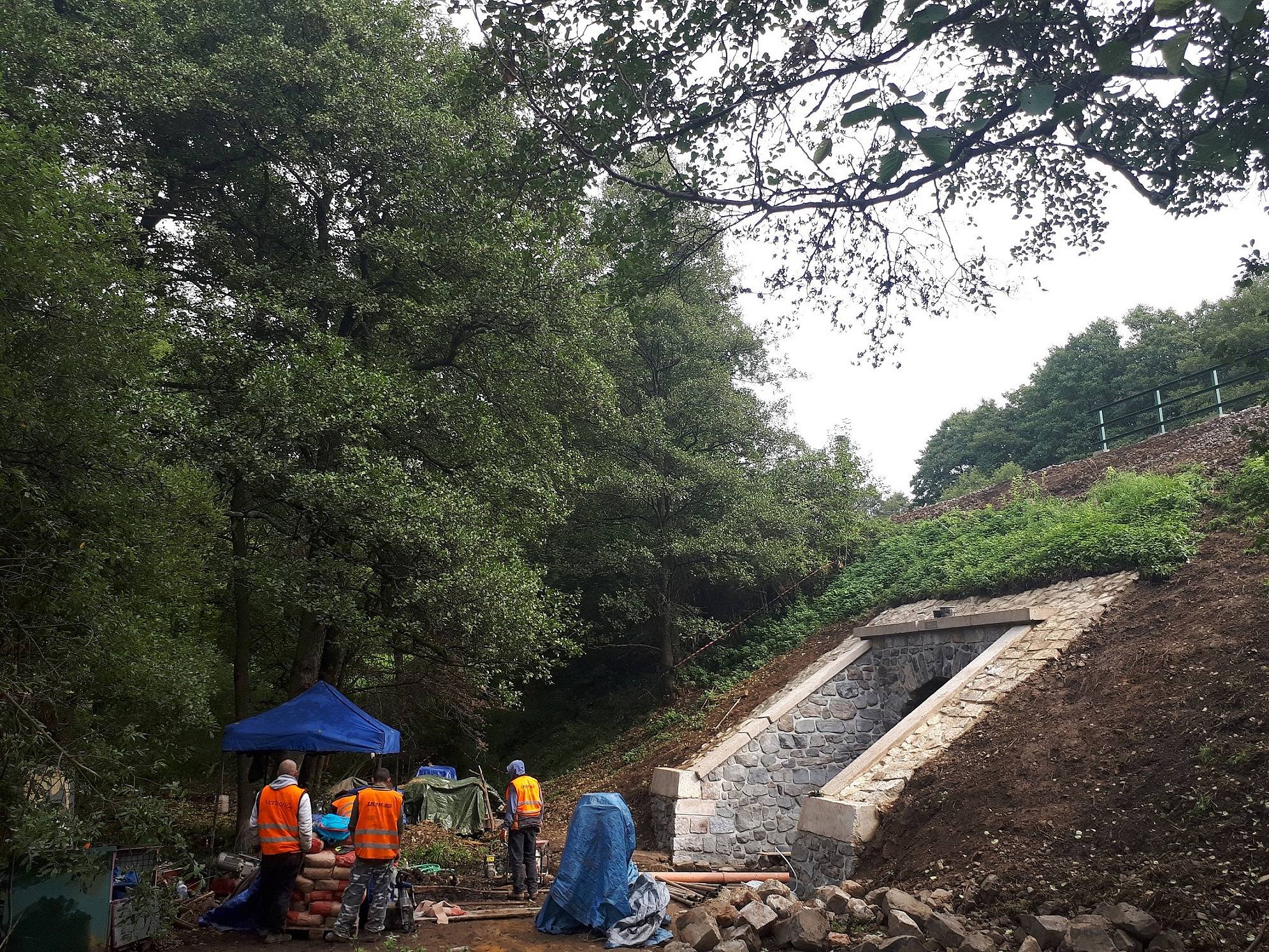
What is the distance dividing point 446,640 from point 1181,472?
1123 centimetres

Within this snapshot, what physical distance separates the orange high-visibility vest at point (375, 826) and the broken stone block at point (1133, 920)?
17.6 feet

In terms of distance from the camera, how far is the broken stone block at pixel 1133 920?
5.12m

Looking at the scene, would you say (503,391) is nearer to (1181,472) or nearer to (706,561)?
(706,561)

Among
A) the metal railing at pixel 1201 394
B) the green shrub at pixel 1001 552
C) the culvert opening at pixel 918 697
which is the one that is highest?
the metal railing at pixel 1201 394

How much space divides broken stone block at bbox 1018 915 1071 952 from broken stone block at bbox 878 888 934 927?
2.16ft

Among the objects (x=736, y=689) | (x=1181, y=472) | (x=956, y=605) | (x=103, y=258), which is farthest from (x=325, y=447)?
(x=1181, y=472)

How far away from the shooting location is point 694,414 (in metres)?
17.5

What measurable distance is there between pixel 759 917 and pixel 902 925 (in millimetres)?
1234

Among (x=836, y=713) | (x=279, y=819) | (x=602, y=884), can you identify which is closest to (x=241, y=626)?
(x=279, y=819)

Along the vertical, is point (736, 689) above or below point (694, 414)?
below

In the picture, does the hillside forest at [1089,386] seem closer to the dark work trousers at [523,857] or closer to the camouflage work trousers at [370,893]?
the dark work trousers at [523,857]

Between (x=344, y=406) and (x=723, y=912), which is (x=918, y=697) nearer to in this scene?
(x=723, y=912)

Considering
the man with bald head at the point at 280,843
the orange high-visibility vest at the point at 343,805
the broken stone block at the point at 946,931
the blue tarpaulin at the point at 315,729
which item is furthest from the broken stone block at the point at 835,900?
the blue tarpaulin at the point at 315,729

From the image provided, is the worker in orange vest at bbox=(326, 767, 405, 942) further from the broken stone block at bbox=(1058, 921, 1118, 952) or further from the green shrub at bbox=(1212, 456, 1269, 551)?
the green shrub at bbox=(1212, 456, 1269, 551)
